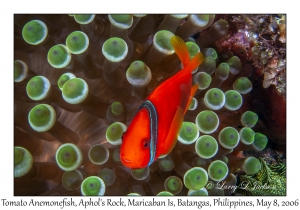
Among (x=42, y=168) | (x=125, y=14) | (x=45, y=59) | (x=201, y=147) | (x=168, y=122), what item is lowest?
(x=42, y=168)

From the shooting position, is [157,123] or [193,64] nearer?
[157,123]

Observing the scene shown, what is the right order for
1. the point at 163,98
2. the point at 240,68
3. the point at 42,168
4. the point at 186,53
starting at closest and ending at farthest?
the point at 163,98 < the point at 186,53 < the point at 42,168 < the point at 240,68

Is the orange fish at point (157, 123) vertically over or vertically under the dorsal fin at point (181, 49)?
under

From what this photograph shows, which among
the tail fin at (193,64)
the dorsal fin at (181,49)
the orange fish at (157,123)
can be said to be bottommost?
the orange fish at (157,123)

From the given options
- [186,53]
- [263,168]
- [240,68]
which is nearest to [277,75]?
[240,68]

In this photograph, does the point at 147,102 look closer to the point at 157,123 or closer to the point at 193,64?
the point at 157,123

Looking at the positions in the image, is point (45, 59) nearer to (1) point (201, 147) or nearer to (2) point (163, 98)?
(2) point (163, 98)

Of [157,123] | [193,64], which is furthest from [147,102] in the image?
[193,64]
